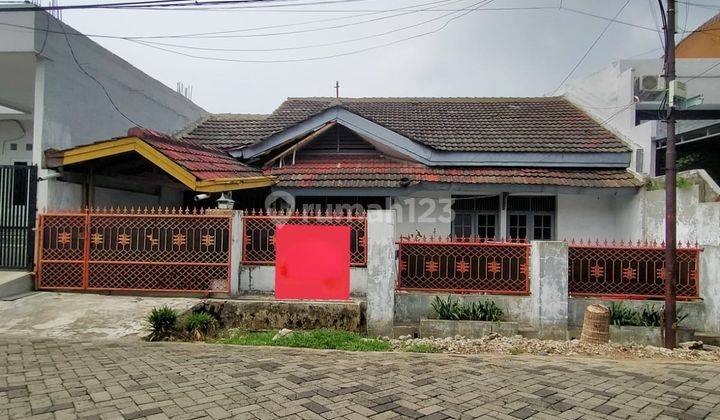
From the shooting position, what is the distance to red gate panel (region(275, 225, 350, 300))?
7.45 meters

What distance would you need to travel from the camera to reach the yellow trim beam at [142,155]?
7.70 meters

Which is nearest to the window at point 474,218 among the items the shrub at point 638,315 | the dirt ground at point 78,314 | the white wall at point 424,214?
the white wall at point 424,214

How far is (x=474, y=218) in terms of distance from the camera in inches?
439

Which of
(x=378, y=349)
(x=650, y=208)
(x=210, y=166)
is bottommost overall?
(x=378, y=349)

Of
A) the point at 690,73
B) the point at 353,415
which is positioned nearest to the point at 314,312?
the point at 353,415

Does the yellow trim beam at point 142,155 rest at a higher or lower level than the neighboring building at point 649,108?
lower

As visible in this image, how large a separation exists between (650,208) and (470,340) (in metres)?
5.89

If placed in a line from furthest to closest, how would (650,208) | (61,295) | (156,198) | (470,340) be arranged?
(156,198) < (650,208) < (61,295) < (470,340)

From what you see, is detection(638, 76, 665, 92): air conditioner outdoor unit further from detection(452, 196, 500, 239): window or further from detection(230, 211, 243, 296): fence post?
detection(230, 211, 243, 296): fence post

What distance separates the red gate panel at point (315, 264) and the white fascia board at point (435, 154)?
3939 mm

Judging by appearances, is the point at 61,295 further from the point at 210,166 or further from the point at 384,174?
the point at 384,174

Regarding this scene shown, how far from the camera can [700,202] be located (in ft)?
27.6

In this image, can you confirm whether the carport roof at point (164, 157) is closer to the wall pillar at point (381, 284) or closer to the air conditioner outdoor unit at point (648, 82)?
the wall pillar at point (381, 284)

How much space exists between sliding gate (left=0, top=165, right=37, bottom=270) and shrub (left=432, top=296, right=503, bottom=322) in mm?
7660
